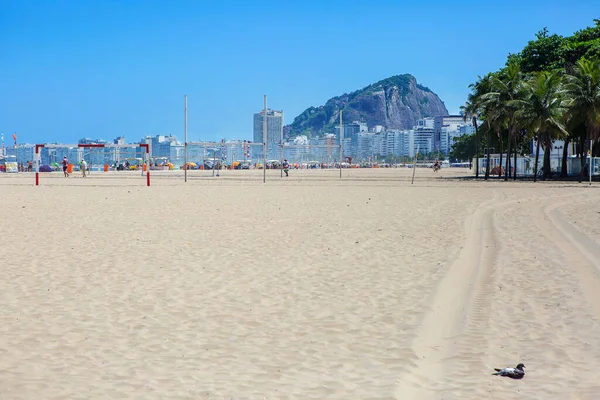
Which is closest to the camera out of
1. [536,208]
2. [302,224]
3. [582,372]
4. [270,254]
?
[582,372]

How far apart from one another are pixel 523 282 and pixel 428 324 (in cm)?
238

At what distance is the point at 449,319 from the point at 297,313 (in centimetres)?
128

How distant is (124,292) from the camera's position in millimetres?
6898

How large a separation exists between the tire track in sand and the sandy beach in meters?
0.02

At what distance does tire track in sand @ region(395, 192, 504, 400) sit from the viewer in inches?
167

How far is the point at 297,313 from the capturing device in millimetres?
6066

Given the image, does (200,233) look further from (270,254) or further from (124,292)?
(124,292)

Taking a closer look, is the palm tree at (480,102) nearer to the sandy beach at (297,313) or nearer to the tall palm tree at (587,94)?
the tall palm tree at (587,94)

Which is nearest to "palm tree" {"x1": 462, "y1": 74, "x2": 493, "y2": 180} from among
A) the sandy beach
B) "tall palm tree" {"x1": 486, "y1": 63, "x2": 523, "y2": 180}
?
"tall palm tree" {"x1": 486, "y1": 63, "x2": 523, "y2": 180}

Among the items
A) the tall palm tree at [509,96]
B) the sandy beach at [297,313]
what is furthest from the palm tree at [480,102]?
the sandy beach at [297,313]

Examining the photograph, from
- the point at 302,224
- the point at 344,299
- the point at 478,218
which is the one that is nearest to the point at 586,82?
the point at 478,218

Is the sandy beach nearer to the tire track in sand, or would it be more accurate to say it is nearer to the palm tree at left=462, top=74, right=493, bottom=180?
the tire track in sand

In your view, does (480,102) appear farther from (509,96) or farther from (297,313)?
(297,313)

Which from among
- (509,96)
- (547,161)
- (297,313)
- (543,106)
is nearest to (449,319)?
(297,313)
